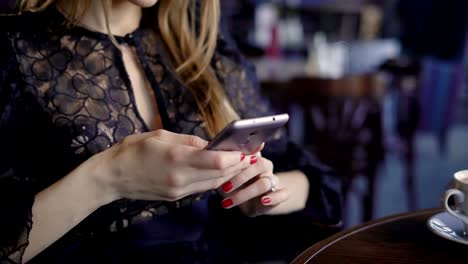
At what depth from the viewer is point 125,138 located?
84cm

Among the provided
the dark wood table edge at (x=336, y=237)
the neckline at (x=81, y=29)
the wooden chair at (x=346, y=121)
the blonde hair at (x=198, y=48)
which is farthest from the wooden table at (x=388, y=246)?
the wooden chair at (x=346, y=121)

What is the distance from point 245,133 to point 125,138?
0.21 meters

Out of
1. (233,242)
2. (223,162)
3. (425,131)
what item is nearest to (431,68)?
(425,131)

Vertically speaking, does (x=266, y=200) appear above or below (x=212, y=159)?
below

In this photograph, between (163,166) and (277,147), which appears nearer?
(163,166)

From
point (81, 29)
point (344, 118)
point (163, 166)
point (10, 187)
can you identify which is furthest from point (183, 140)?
point (344, 118)

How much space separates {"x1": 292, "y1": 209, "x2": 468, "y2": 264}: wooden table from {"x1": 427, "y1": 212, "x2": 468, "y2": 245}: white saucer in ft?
0.06

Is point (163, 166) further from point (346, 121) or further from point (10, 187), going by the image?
point (346, 121)

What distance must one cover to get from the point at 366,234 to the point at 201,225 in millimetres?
351

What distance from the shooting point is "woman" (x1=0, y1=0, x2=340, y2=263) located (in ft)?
2.76

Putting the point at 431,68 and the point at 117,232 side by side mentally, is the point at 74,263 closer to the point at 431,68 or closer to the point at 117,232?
the point at 117,232

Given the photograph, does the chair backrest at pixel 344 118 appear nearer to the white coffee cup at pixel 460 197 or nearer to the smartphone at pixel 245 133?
the white coffee cup at pixel 460 197

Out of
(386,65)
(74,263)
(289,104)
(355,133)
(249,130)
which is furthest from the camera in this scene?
(386,65)

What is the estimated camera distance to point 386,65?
373 centimetres
